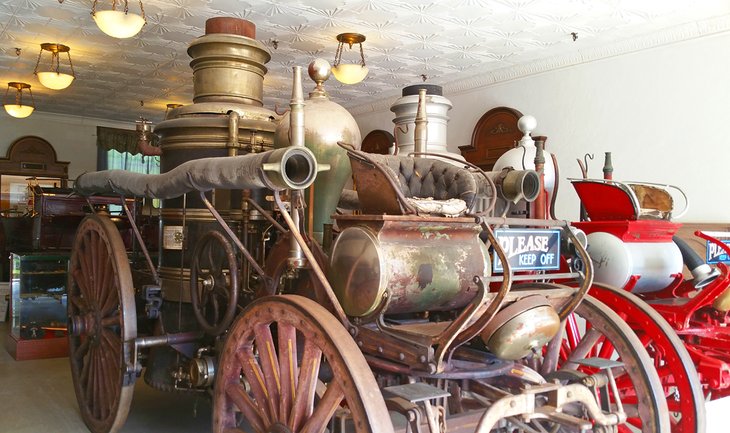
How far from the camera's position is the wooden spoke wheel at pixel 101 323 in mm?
2992

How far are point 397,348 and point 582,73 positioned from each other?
5872 millimetres

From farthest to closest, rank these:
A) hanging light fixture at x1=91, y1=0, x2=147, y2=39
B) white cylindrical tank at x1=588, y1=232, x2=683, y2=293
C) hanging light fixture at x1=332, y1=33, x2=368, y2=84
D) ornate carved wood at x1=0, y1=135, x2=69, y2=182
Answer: ornate carved wood at x1=0, y1=135, x2=69, y2=182
hanging light fixture at x1=332, y1=33, x2=368, y2=84
hanging light fixture at x1=91, y1=0, x2=147, y2=39
white cylindrical tank at x1=588, y1=232, x2=683, y2=293

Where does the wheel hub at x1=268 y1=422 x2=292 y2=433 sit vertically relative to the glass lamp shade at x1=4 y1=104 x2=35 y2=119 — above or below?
below

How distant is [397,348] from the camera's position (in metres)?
2.05

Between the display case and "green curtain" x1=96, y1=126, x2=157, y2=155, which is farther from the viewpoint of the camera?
"green curtain" x1=96, y1=126, x2=157, y2=155

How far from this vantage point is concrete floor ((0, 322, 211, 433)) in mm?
3449

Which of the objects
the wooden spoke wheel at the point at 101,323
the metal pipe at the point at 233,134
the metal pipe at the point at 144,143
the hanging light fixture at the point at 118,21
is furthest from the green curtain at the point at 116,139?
the metal pipe at the point at 233,134

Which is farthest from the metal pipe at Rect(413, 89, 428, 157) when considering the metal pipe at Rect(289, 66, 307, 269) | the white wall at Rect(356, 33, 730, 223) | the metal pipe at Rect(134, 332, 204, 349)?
the white wall at Rect(356, 33, 730, 223)

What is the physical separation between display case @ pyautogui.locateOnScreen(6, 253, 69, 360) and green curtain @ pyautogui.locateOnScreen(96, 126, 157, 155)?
7726 millimetres

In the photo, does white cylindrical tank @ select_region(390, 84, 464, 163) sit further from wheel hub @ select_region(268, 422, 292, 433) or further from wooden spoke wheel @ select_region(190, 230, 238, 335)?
wheel hub @ select_region(268, 422, 292, 433)

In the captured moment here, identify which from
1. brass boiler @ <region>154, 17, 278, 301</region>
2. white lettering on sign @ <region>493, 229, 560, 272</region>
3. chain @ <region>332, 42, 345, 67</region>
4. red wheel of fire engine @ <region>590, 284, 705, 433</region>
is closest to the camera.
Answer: white lettering on sign @ <region>493, 229, 560, 272</region>

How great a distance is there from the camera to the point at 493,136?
26.5 feet

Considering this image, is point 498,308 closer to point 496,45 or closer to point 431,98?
point 431,98

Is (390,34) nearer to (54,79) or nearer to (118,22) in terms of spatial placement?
(118,22)
